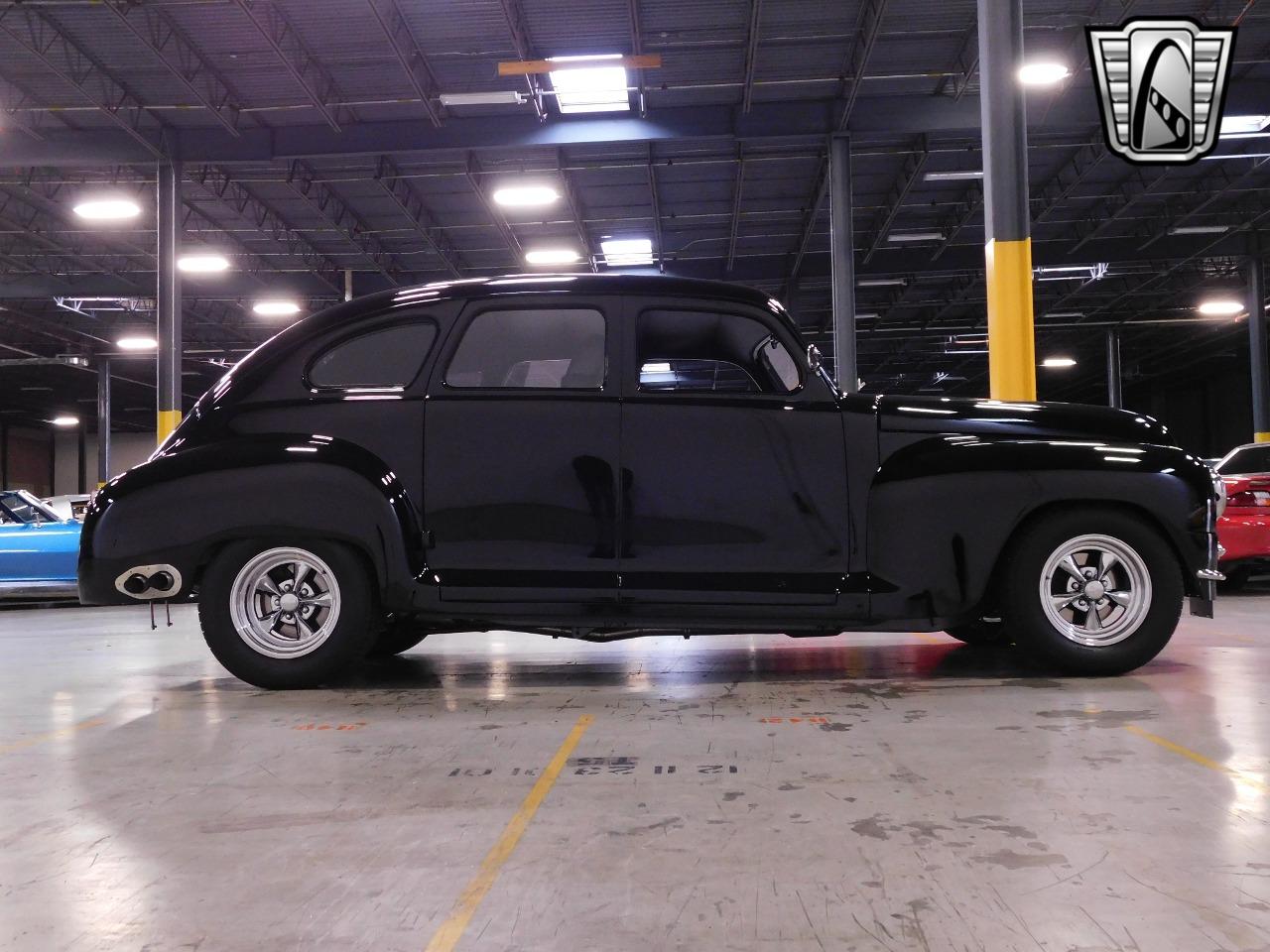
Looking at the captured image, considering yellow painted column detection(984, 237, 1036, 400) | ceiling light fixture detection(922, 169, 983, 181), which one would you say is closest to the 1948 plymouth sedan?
yellow painted column detection(984, 237, 1036, 400)

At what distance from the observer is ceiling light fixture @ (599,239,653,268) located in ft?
88.5

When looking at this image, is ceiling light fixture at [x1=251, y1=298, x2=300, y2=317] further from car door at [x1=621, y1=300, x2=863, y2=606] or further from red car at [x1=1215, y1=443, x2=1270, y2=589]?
car door at [x1=621, y1=300, x2=863, y2=606]

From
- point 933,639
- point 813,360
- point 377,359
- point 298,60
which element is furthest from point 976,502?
point 298,60

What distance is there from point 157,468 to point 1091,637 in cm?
443

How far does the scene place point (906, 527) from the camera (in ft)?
15.7

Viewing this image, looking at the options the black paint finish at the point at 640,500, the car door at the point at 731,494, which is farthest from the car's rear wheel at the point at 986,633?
the car door at the point at 731,494

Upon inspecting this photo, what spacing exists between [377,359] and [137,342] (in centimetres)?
3759

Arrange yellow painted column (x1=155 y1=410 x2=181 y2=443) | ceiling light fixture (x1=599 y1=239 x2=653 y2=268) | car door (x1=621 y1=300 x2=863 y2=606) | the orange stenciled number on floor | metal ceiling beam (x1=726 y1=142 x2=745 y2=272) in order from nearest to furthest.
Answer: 1. the orange stenciled number on floor
2. car door (x1=621 y1=300 x2=863 y2=606)
3. yellow painted column (x1=155 y1=410 x2=181 y2=443)
4. metal ceiling beam (x1=726 y1=142 x2=745 y2=272)
5. ceiling light fixture (x1=599 y1=239 x2=653 y2=268)

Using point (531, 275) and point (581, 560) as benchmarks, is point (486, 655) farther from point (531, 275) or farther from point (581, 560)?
point (531, 275)

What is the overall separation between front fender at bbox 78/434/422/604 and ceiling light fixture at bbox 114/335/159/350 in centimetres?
3645

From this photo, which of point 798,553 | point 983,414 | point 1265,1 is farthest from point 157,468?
point 1265,1

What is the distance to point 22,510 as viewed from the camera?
34.9 feet

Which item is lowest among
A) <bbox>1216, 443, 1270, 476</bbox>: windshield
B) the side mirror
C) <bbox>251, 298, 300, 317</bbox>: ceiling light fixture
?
<bbox>1216, 443, 1270, 476</bbox>: windshield

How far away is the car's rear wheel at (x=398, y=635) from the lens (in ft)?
18.6
